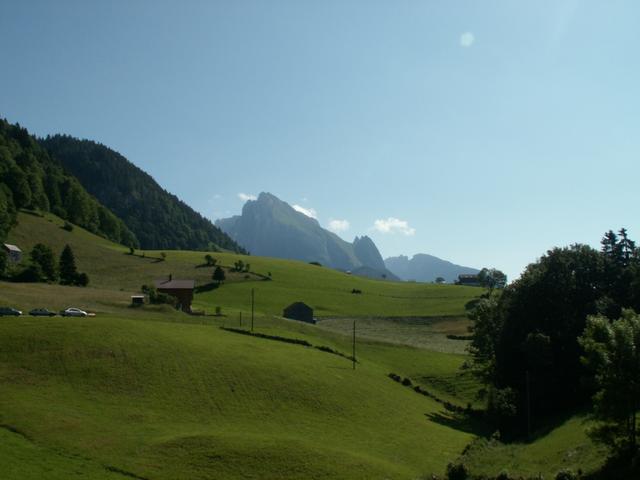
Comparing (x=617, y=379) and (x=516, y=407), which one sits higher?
(x=617, y=379)

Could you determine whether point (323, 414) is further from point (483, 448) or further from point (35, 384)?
point (35, 384)

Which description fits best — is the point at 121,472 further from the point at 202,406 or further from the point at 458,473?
the point at 458,473

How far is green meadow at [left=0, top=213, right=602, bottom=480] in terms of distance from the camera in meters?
41.3

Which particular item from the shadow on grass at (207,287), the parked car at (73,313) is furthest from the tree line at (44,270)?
the parked car at (73,313)

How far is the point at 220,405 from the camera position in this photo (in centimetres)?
5409

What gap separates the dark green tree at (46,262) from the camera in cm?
11900

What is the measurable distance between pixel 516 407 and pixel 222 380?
35848mm

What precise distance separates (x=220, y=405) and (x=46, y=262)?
82.9 metres

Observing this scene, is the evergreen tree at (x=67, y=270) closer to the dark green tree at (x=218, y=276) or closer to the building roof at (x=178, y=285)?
the building roof at (x=178, y=285)

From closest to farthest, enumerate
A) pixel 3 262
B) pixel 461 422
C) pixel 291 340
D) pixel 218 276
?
pixel 461 422
pixel 291 340
pixel 3 262
pixel 218 276

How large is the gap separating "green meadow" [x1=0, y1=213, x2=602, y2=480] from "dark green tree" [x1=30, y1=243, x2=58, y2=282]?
72.2ft

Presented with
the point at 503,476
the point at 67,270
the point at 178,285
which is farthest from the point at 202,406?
the point at 67,270

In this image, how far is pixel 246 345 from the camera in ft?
248

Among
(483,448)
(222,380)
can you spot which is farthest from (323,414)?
(483,448)
